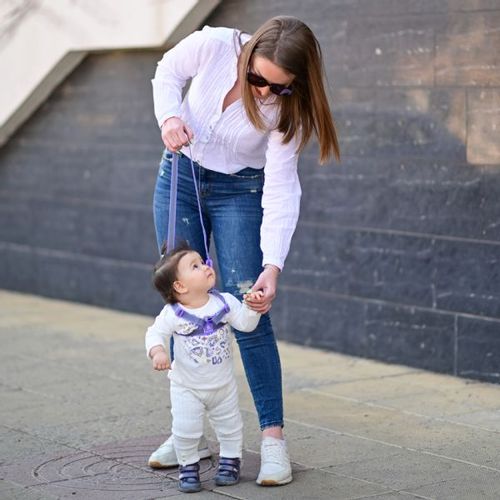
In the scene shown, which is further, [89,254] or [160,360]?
[89,254]

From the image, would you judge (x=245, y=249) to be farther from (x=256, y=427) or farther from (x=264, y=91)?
(x=256, y=427)

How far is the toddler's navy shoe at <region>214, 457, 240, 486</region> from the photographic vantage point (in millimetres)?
4605

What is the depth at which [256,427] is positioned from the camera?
554 cm

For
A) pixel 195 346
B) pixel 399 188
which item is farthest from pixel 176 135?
pixel 399 188

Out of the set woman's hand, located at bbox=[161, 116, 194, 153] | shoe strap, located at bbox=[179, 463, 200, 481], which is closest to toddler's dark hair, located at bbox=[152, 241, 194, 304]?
woman's hand, located at bbox=[161, 116, 194, 153]

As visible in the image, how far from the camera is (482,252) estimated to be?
20.8ft

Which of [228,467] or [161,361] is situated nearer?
[161,361]

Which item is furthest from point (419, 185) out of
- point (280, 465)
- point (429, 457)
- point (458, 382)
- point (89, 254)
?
point (89, 254)

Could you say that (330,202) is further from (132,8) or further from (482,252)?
(132,8)

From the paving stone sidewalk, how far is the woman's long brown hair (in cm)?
125

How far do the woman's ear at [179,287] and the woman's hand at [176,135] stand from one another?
470 mm

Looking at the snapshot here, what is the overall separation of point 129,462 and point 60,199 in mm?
4512

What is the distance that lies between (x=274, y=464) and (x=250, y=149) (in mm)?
1172

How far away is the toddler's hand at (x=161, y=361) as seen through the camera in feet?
14.2
